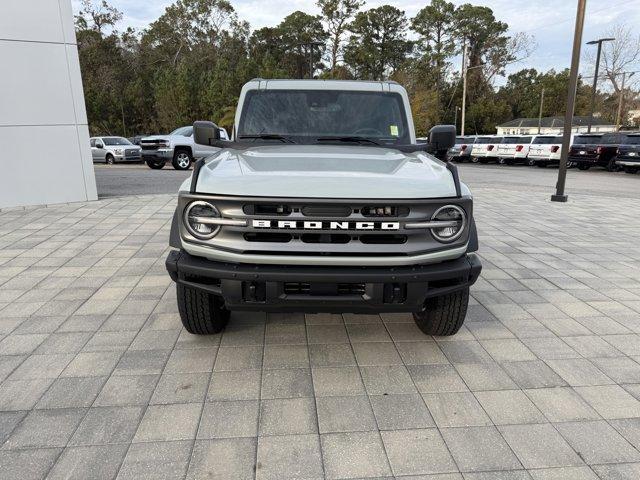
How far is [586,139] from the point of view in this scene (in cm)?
2272

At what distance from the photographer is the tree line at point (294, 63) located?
42.1m

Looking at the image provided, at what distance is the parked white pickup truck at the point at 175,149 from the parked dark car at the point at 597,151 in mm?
16137

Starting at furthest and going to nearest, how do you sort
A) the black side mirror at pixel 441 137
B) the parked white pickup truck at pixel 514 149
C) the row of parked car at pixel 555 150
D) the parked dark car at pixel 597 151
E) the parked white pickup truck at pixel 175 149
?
the parked white pickup truck at pixel 514 149
the parked dark car at pixel 597 151
the row of parked car at pixel 555 150
the parked white pickup truck at pixel 175 149
the black side mirror at pixel 441 137

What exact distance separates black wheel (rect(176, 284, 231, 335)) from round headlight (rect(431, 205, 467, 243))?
60.8 inches

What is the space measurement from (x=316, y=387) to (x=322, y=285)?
0.72 meters

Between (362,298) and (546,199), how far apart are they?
34.3ft

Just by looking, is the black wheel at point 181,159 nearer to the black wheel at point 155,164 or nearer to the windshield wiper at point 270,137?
the black wheel at point 155,164

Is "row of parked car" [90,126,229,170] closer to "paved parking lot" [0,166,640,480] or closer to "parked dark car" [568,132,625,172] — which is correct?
"paved parking lot" [0,166,640,480]

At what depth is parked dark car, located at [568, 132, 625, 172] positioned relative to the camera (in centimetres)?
2100

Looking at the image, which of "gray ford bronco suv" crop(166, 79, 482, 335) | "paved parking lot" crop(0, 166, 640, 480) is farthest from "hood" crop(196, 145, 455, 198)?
"paved parking lot" crop(0, 166, 640, 480)

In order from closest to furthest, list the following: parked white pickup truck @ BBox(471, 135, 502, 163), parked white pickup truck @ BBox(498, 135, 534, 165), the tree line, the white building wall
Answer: the white building wall → parked white pickup truck @ BBox(498, 135, 534, 165) → parked white pickup truck @ BBox(471, 135, 502, 163) → the tree line

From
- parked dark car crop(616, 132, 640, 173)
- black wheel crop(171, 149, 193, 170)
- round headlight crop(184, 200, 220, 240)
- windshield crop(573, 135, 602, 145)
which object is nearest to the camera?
round headlight crop(184, 200, 220, 240)

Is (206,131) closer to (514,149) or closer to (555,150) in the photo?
(555,150)

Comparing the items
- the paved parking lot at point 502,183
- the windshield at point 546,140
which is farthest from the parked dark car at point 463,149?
the paved parking lot at point 502,183
